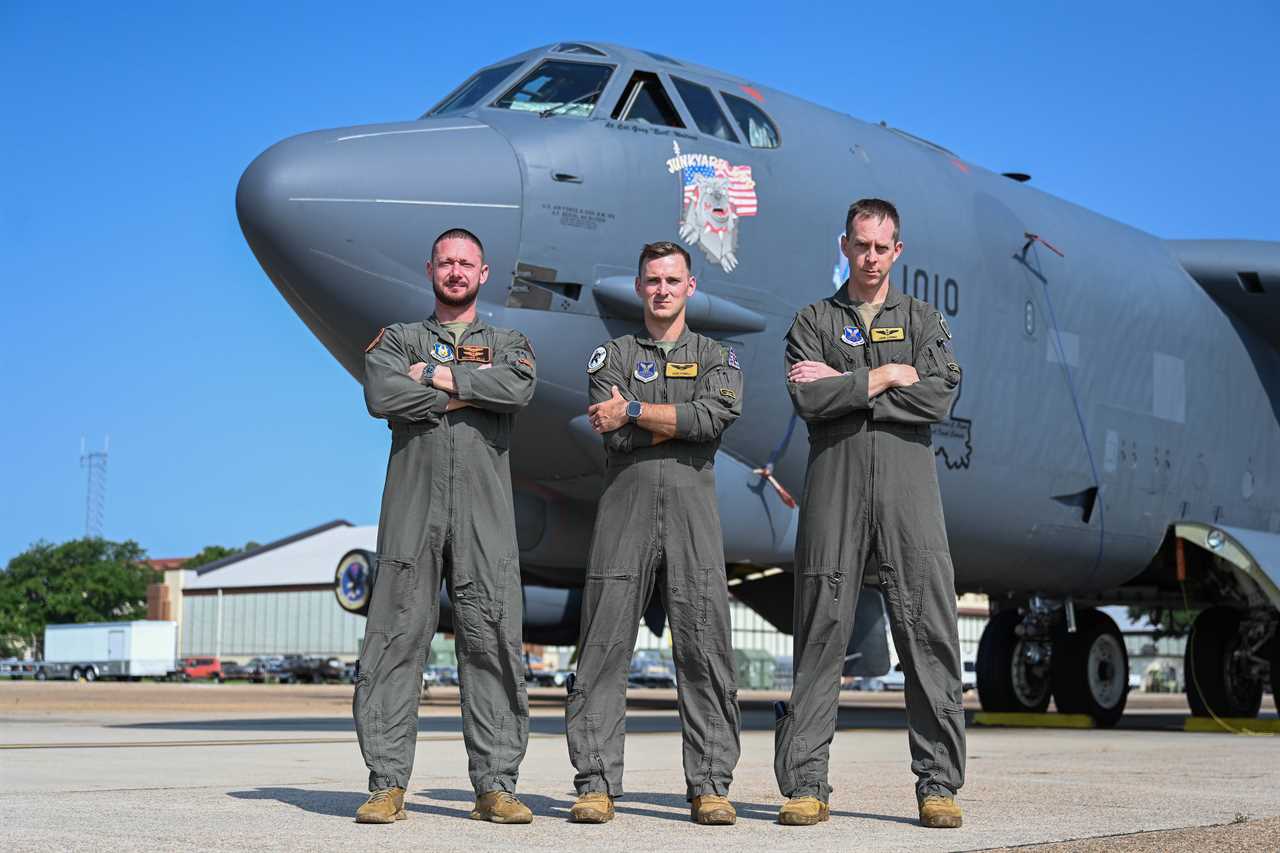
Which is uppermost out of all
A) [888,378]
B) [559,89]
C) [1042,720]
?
[559,89]

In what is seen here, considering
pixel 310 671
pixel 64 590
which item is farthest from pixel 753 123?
pixel 64 590

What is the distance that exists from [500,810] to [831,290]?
7.00 meters

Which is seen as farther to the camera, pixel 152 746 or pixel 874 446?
pixel 152 746

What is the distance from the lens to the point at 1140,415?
14.3 meters

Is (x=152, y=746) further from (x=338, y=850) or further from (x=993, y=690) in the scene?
(x=993, y=690)

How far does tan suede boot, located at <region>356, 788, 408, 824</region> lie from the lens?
16.3 ft

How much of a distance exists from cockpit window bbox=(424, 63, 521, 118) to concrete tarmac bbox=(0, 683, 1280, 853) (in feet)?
15.0

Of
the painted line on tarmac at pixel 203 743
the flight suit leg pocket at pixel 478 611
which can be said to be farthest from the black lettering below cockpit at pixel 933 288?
the flight suit leg pocket at pixel 478 611

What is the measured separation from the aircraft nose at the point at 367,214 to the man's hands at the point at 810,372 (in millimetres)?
4409

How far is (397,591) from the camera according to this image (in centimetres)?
535

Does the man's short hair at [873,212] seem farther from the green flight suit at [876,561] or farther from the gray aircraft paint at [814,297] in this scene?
the gray aircraft paint at [814,297]

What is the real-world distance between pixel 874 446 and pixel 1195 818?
1779 millimetres

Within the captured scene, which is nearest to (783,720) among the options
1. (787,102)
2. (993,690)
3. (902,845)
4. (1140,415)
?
(902,845)

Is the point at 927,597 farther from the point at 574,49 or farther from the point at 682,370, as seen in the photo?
the point at 574,49
